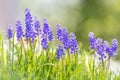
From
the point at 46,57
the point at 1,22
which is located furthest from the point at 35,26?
the point at 1,22

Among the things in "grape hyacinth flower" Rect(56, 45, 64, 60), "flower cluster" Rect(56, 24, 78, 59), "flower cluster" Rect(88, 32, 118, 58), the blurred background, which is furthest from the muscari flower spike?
the blurred background

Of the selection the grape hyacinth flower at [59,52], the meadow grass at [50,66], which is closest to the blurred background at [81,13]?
the meadow grass at [50,66]

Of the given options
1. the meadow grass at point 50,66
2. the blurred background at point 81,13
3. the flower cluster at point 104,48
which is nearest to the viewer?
the meadow grass at point 50,66

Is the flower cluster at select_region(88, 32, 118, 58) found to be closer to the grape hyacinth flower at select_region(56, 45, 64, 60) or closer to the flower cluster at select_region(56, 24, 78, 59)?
the flower cluster at select_region(56, 24, 78, 59)

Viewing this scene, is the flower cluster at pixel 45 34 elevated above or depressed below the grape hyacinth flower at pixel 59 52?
above

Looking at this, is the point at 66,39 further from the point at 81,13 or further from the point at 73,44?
the point at 81,13

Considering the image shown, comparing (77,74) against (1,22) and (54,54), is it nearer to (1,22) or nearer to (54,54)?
(54,54)

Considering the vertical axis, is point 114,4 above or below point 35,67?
above

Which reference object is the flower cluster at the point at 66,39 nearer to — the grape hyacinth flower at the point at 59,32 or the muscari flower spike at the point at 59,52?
the grape hyacinth flower at the point at 59,32
